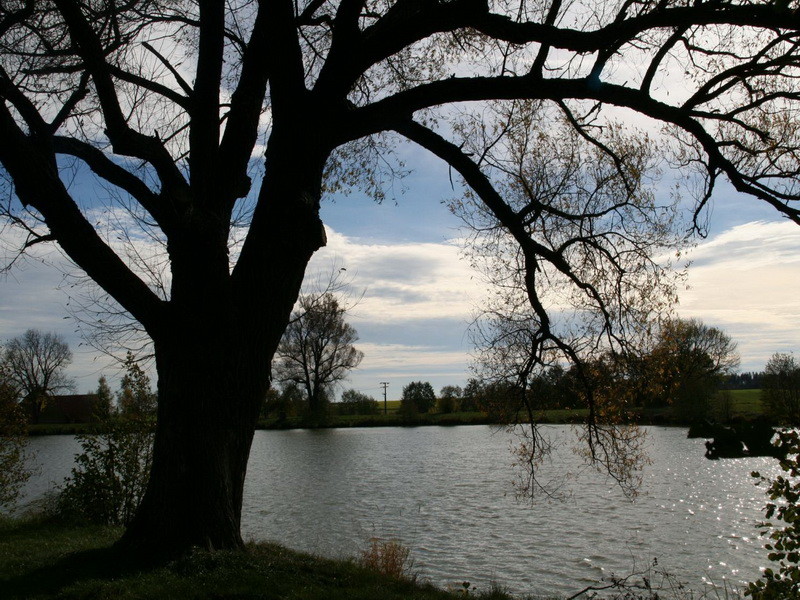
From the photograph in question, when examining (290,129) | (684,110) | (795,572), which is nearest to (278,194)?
(290,129)

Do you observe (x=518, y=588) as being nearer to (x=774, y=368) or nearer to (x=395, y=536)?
(x=395, y=536)

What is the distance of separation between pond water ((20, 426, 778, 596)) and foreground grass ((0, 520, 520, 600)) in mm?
3933

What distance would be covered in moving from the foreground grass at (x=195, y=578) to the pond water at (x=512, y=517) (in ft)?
12.9

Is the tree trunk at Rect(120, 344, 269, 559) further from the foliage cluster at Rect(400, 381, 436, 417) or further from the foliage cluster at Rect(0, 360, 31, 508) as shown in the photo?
the foliage cluster at Rect(400, 381, 436, 417)

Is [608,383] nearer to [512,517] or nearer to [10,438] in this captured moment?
[512,517]

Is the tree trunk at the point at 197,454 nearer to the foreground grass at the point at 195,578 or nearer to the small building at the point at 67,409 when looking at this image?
the foreground grass at the point at 195,578

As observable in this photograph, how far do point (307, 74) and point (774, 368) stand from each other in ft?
78.7

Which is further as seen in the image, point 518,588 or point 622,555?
point 622,555

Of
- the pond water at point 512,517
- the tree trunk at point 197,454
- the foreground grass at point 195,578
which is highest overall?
the tree trunk at point 197,454

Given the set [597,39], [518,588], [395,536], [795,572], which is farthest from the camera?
[395,536]

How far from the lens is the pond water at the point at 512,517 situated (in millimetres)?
11578

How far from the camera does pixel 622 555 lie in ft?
40.4

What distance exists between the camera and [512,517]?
51.7 feet

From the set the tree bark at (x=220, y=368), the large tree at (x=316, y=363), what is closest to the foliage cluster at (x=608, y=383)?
the tree bark at (x=220, y=368)
